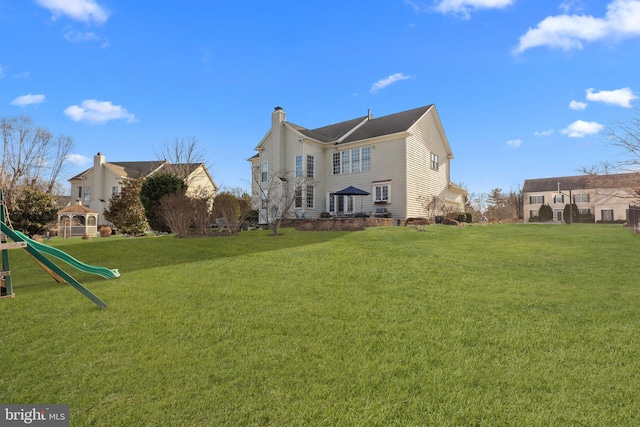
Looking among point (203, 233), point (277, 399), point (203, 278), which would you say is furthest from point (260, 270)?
point (203, 233)

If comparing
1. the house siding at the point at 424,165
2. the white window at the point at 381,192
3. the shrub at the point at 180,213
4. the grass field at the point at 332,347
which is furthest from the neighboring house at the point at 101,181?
the grass field at the point at 332,347

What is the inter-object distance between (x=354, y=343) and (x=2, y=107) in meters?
35.8

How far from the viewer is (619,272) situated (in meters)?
6.72

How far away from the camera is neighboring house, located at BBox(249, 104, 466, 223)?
1980cm

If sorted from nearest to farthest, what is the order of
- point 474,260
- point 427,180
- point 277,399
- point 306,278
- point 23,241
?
1. point 277,399
2. point 23,241
3. point 306,278
4. point 474,260
5. point 427,180

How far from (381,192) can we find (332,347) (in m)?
17.6

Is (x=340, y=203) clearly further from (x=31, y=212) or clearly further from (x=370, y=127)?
(x=31, y=212)

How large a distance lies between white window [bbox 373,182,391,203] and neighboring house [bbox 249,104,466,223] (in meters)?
0.04

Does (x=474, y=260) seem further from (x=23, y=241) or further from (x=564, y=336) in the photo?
(x=23, y=241)

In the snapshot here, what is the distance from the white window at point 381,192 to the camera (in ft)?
65.3

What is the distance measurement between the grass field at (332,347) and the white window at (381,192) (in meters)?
13.1

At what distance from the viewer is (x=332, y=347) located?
3266 mm

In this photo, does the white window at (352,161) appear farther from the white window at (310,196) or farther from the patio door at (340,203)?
the white window at (310,196)

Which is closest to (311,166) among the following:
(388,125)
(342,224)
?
(388,125)
